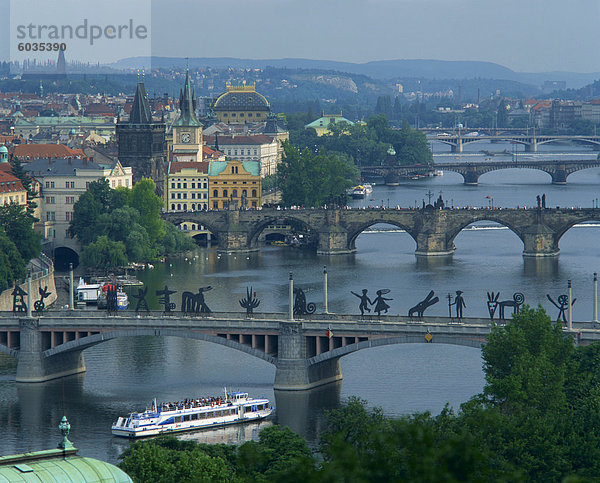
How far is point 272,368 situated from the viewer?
2987 inches

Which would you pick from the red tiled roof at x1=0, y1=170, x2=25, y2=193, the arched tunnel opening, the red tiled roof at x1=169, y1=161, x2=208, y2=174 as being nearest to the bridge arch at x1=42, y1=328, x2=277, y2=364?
the red tiled roof at x1=0, y1=170, x2=25, y2=193

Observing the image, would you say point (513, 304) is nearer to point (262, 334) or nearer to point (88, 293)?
point (262, 334)

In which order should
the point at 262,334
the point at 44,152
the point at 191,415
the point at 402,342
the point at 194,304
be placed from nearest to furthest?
the point at 191,415 < the point at 402,342 < the point at 262,334 < the point at 194,304 < the point at 44,152

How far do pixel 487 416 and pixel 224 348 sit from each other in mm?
43597

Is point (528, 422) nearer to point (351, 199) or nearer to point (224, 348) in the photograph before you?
point (224, 348)

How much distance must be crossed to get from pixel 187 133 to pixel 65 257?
137 ft

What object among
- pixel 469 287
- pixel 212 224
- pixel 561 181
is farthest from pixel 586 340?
pixel 561 181

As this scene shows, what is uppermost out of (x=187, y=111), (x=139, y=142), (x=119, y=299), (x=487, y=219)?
(x=187, y=111)

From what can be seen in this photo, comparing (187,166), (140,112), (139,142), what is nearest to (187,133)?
(187,166)

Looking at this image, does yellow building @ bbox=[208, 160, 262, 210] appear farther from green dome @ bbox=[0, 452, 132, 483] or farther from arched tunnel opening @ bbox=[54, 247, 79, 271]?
green dome @ bbox=[0, 452, 132, 483]

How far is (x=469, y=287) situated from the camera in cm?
10644

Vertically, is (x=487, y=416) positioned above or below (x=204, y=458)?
above

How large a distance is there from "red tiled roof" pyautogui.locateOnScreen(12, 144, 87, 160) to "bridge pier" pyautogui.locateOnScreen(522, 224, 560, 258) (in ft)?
→ 149

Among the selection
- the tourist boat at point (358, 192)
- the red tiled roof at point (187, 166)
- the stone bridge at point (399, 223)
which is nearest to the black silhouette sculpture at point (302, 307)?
the stone bridge at point (399, 223)
